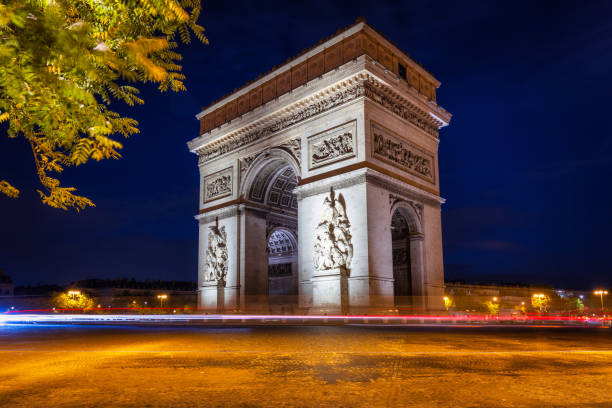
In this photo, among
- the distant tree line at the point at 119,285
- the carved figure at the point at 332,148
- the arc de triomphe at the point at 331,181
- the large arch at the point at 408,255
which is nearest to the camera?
the arc de triomphe at the point at 331,181

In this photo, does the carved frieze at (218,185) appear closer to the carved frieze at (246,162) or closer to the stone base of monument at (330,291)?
the carved frieze at (246,162)

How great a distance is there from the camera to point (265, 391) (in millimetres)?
3426

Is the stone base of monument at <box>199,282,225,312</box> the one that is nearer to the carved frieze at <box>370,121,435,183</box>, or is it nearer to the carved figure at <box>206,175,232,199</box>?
the carved figure at <box>206,175,232,199</box>

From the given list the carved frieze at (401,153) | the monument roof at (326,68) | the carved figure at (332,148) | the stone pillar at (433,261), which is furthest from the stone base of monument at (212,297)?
the carved frieze at (401,153)

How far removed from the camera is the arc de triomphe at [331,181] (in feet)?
62.2

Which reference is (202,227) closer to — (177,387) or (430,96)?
(430,96)

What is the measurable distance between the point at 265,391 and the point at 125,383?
1.17m

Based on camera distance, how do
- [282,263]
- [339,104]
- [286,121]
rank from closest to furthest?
[339,104], [286,121], [282,263]

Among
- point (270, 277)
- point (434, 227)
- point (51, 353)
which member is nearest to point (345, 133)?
point (434, 227)

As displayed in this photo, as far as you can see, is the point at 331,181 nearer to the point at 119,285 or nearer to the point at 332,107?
the point at 332,107

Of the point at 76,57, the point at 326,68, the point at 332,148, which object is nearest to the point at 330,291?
the point at 332,148

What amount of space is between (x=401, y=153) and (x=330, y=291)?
22.6 feet

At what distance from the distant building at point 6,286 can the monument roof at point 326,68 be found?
223 ft

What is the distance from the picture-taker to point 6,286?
77.7 meters
